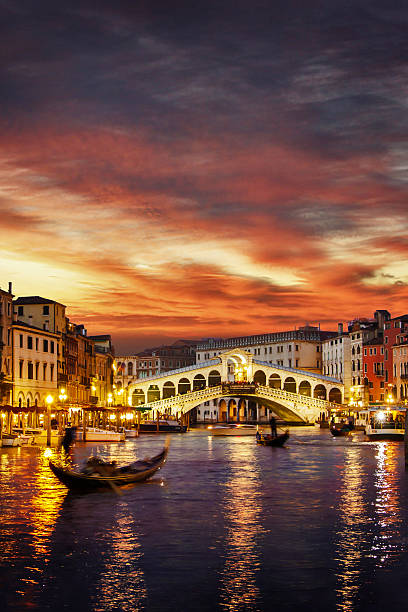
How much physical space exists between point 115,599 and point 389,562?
4755 millimetres

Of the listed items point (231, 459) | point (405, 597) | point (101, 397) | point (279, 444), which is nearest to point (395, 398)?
point (101, 397)

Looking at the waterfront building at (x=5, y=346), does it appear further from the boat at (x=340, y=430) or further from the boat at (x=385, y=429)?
the boat at (x=340, y=430)

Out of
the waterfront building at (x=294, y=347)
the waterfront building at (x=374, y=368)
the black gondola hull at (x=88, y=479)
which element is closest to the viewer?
the black gondola hull at (x=88, y=479)

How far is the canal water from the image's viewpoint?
40.5 feet

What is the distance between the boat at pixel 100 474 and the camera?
2255 cm

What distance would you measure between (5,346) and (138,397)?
45.3 metres

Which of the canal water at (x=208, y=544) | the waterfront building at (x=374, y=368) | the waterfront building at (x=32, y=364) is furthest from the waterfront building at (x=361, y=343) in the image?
the canal water at (x=208, y=544)

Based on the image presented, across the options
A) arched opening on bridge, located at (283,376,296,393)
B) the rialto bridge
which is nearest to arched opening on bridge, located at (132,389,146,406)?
the rialto bridge

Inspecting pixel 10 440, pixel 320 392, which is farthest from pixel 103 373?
pixel 10 440

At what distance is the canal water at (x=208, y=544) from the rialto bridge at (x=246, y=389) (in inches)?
2075

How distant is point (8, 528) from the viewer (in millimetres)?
17750

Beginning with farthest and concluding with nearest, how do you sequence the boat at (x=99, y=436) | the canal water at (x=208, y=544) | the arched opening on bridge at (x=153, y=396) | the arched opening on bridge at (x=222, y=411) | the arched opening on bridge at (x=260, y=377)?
the arched opening on bridge at (x=222, y=411)
the arched opening on bridge at (x=260, y=377)
the arched opening on bridge at (x=153, y=396)
the boat at (x=99, y=436)
the canal water at (x=208, y=544)

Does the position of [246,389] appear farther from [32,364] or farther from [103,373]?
[32,364]

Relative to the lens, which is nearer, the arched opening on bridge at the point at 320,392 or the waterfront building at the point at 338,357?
the arched opening on bridge at the point at 320,392
